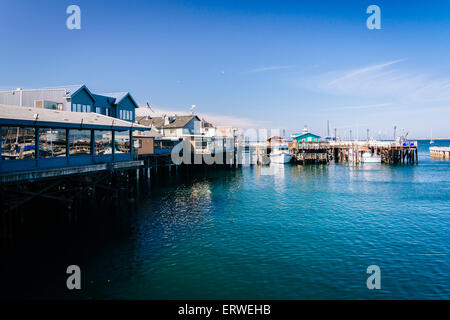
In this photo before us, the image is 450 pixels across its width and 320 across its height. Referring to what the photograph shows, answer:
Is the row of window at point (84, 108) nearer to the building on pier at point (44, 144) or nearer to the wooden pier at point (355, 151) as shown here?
the building on pier at point (44, 144)

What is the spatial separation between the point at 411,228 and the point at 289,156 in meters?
59.6

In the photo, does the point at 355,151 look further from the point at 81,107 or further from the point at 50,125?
the point at 50,125

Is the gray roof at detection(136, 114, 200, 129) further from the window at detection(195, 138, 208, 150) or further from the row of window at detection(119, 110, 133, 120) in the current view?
the row of window at detection(119, 110, 133, 120)

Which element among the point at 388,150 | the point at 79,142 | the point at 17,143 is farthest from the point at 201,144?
the point at 388,150

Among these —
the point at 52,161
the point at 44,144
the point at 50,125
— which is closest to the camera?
the point at 50,125

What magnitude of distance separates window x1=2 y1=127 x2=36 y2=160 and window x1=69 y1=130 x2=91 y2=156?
15.1 ft

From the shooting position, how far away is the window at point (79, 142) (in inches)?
1142

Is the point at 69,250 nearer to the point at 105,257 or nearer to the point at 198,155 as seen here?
the point at 105,257

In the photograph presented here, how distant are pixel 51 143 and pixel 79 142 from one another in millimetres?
4085

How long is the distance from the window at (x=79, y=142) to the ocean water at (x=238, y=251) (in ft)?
20.0

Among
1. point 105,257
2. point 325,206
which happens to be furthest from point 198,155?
point 105,257

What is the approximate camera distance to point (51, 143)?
1020 inches
